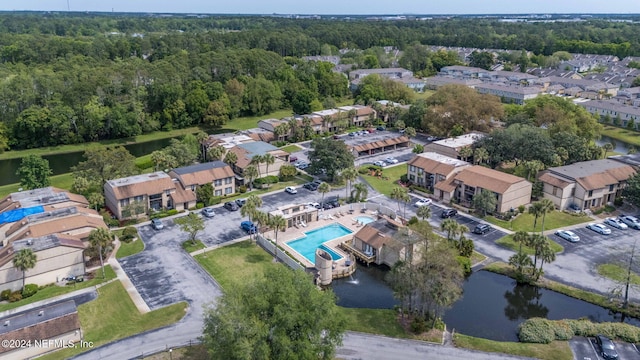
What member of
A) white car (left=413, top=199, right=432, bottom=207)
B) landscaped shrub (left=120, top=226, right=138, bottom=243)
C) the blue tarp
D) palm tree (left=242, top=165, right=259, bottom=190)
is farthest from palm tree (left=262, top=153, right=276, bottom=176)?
the blue tarp

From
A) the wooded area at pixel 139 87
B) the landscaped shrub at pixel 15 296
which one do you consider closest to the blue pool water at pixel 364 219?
the landscaped shrub at pixel 15 296

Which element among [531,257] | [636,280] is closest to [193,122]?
[531,257]

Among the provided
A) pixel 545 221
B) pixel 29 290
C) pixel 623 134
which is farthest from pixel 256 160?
pixel 623 134

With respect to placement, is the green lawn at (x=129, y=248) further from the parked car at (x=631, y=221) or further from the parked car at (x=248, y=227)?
the parked car at (x=631, y=221)

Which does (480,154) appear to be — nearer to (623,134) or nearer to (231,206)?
(231,206)

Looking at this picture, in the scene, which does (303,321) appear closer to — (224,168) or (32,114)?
(224,168)
